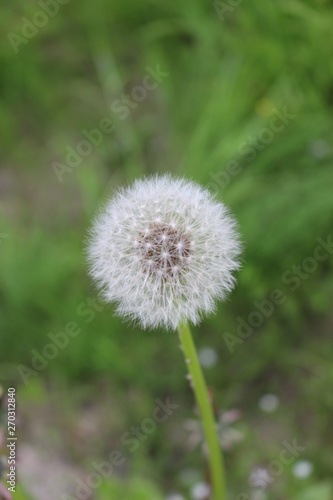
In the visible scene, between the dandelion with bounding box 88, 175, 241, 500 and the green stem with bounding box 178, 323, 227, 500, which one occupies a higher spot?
the dandelion with bounding box 88, 175, 241, 500

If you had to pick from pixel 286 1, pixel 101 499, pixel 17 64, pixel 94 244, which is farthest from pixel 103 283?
→ pixel 17 64

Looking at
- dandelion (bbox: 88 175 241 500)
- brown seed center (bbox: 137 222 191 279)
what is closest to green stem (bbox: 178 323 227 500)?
dandelion (bbox: 88 175 241 500)

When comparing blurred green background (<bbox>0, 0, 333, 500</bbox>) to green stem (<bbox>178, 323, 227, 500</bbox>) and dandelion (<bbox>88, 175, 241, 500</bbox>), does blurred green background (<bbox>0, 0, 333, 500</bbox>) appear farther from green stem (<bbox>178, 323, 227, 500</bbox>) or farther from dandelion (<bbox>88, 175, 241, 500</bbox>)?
dandelion (<bbox>88, 175, 241, 500</bbox>)

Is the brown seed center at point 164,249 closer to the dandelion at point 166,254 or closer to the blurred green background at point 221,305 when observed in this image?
the dandelion at point 166,254

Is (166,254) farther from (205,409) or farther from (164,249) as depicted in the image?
(205,409)

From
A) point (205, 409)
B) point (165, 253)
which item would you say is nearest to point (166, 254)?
point (165, 253)

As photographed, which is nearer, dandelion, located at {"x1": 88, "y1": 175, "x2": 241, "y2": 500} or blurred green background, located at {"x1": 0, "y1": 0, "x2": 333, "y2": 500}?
dandelion, located at {"x1": 88, "y1": 175, "x2": 241, "y2": 500}
